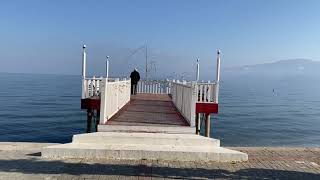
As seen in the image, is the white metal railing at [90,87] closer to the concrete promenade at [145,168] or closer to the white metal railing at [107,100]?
the white metal railing at [107,100]

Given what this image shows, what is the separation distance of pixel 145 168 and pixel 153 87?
20.4 metres

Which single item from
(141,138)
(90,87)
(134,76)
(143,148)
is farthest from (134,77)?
(143,148)

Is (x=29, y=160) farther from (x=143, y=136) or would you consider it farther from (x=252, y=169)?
(x=252, y=169)

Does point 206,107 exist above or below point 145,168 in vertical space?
above

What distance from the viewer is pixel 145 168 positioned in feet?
29.3

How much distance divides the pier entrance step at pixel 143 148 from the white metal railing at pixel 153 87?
18.2m

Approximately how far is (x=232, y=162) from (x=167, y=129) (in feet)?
8.07

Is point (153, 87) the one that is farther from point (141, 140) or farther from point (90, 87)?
A: point (141, 140)

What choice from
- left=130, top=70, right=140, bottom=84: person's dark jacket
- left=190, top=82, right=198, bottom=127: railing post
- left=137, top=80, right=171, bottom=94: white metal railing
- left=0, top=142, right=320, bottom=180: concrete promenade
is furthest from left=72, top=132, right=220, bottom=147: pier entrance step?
left=137, top=80, right=171, bottom=94: white metal railing

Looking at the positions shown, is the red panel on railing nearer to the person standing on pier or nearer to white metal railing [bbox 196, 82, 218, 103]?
white metal railing [bbox 196, 82, 218, 103]

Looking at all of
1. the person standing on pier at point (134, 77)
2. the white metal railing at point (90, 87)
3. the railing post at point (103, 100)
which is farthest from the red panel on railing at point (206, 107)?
the person standing on pier at point (134, 77)

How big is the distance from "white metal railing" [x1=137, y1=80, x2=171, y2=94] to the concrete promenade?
62.0 ft

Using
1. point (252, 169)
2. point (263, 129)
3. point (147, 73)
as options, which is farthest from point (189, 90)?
point (263, 129)

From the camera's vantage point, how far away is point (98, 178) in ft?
26.2
